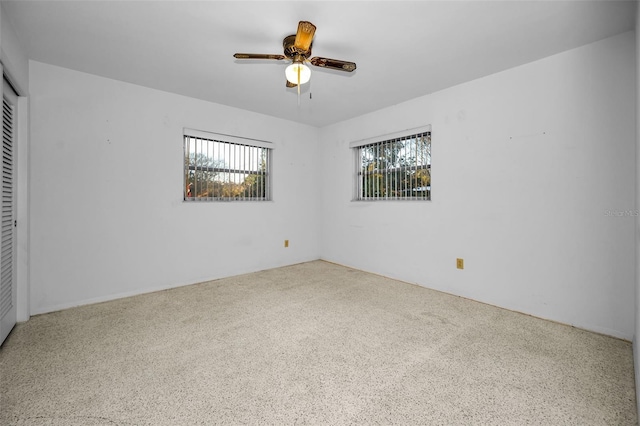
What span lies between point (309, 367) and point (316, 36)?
7.71 feet

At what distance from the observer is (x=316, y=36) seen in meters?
2.21

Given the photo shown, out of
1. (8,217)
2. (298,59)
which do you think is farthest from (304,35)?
(8,217)

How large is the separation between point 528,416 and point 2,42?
3779mm

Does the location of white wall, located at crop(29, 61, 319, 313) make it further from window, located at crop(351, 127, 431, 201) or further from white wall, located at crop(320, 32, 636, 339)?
white wall, located at crop(320, 32, 636, 339)

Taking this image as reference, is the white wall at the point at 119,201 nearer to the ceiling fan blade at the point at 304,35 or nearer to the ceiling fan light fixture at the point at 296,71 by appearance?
the ceiling fan light fixture at the point at 296,71

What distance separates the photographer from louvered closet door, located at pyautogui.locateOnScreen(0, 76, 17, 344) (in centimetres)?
213

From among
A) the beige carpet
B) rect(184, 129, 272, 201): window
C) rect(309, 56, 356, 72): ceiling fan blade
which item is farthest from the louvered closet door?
rect(309, 56, 356, 72): ceiling fan blade

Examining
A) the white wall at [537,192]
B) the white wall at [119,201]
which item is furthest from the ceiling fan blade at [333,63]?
the white wall at [119,201]

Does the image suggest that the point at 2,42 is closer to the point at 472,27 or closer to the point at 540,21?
the point at 472,27

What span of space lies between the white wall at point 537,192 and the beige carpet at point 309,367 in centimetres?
31

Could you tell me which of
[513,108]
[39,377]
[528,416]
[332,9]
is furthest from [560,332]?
[39,377]

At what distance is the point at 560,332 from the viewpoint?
7.34ft

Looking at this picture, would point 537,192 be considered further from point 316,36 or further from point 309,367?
point 309,367

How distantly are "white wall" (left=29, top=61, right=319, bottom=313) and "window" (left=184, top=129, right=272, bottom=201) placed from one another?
0.40 feet
